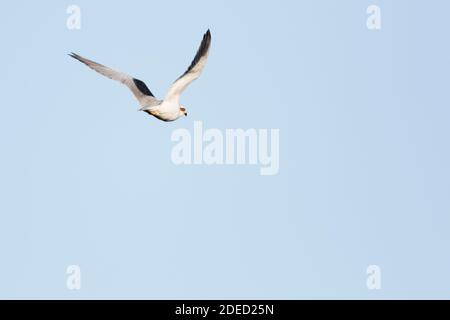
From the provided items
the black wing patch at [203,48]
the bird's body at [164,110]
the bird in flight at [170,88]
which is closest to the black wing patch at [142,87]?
the bird in flight at [170,88]

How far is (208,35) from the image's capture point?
2155cm

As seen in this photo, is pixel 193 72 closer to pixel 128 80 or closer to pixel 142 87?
pixel 142 87

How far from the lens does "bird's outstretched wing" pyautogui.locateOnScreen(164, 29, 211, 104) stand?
21562 mm

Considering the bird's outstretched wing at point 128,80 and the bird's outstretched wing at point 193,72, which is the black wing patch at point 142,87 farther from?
the bird's outstretched wing at point 193,72

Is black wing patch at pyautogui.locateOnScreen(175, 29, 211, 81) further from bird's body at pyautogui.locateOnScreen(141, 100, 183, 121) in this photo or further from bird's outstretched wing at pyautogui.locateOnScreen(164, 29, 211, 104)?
bird's body at pyautogui.locateOnScreen(141, 100, 183, 121)

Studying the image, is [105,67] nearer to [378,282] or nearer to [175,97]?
[175,97]

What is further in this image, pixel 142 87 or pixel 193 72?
pixel 142 87

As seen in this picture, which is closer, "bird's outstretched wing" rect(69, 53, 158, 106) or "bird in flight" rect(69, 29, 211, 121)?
"bird in flight" rect(69, 29, 211, 121)

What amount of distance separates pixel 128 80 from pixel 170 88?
5.53 feet

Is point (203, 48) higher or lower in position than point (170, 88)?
higher

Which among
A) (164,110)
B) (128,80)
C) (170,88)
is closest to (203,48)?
(170,88)

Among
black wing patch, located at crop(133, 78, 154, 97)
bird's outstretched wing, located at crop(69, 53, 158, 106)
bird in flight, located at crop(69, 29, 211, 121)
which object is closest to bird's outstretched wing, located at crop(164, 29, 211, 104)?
bird in flight, located at crop(69, 29, 211, 121)

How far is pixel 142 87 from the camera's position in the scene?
23188 millimetres

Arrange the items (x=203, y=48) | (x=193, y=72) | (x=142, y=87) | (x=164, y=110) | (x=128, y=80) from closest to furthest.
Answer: (x=203, y=48) < (x=193, y=72) < (x=164, y=110) < (x=142, y=87) < (x=128, y=80)
